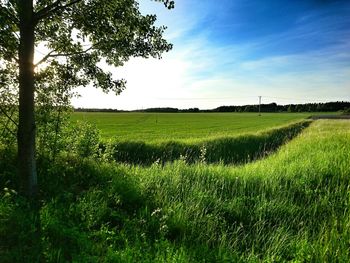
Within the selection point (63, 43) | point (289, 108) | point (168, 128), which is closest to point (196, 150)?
point (63, 43)

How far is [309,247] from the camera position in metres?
6.01

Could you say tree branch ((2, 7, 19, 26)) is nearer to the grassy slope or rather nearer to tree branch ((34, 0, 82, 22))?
tree branch ((34, 0, 82, 22))

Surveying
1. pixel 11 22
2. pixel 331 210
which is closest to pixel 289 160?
pixel 331 210

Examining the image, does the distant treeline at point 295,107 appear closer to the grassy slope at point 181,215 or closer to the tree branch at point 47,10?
the grassy slope at point 181,215

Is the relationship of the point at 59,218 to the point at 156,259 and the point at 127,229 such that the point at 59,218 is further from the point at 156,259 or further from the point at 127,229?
the point at 156,259

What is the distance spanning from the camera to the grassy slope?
213 inches

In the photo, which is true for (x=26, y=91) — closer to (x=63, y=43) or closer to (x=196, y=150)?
(x=63, y=43)

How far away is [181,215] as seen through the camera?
271 inches

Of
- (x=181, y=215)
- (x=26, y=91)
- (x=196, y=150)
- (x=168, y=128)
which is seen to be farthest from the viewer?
(x=168, y=128)

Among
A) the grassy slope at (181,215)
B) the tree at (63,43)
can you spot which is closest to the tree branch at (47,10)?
the tree at (63,43)

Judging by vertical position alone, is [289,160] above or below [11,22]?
below

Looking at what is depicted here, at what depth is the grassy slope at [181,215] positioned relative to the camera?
17.7 feet

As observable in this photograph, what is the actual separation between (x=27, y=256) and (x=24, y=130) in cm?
305

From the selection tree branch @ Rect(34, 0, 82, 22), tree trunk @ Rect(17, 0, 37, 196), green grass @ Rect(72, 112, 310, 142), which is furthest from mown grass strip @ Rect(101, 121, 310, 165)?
tree branch @ Rect(34, 0, 82, 22)
